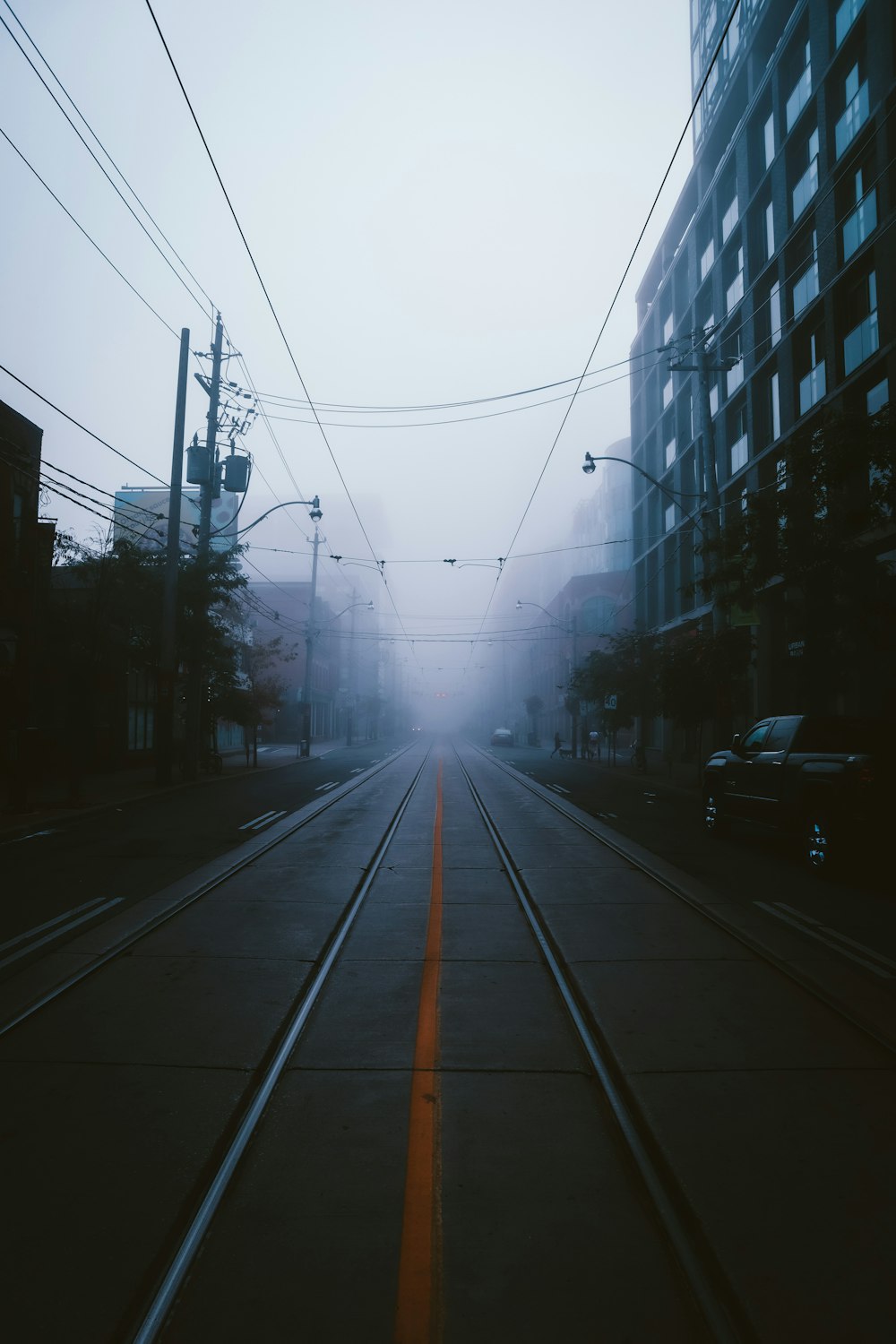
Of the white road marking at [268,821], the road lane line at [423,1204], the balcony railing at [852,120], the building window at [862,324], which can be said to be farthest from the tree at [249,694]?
the road lane line at [423,1204]

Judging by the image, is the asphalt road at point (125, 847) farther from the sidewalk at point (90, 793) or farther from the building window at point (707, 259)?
the building window at point (707, 259)

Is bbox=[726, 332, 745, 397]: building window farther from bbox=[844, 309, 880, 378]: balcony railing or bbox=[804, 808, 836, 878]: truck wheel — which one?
bbox=[804, 808, 836, 878]: truck wheel

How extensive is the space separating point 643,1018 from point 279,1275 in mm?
3124

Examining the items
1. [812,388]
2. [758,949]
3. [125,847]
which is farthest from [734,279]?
[758,949]

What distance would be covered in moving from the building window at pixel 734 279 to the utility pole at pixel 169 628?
2101 centimetres

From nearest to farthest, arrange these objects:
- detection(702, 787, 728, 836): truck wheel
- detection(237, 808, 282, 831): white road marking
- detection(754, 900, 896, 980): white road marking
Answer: detection(754, 900, 896, 980): white road marking → detection(702, 787, 728, 836): truck wheel → detection(237, 808, 282, 831): white road marking

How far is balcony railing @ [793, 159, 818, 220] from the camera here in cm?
2736

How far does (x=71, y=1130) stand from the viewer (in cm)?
396

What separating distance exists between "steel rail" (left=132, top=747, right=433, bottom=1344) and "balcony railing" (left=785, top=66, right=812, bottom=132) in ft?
100

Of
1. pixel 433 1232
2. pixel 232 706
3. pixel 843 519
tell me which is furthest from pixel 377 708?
pixel 433 1232

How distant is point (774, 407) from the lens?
30.8 metres

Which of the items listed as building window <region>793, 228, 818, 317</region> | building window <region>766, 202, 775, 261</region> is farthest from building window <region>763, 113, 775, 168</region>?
building window <region>793, 228, 818, 317</region>

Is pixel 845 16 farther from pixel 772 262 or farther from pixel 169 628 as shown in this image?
pixel 169 628

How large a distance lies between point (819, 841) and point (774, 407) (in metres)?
23.3
